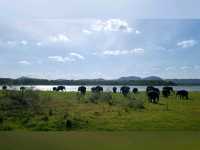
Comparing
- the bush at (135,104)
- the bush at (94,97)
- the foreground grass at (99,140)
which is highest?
the bush at (94,97)

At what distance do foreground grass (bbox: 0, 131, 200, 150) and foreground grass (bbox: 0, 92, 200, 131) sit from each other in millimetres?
397

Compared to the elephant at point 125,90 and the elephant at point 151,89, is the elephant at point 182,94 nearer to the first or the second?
the elephant at point 151,89

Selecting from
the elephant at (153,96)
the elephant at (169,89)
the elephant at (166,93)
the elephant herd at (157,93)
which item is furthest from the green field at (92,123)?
the elephant at (166,93)

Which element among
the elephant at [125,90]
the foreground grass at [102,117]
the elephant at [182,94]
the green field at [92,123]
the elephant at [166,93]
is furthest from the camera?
the elephant at [166,93]

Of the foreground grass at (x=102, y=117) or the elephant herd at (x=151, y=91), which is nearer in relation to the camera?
the foreground grass at (x=102, y=117)

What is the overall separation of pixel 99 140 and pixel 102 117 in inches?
63.1

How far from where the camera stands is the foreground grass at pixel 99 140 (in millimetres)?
10070

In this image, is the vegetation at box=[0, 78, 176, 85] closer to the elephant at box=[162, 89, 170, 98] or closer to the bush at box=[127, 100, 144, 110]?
the bush at box=[127, 100, 144, 110]

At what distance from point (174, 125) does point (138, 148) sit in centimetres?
212

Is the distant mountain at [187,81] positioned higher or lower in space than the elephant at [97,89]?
higher

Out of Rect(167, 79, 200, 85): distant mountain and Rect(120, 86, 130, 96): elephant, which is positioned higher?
Rect(167, 79, 200, 85): distant mountain

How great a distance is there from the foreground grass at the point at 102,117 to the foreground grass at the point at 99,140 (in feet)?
1.30

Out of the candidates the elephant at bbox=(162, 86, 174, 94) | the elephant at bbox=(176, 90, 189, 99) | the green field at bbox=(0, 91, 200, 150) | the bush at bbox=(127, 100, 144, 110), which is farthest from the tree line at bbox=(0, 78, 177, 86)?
the elephant at bbox=(162, 86, 174, 94)

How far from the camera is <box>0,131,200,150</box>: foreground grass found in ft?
33.0
